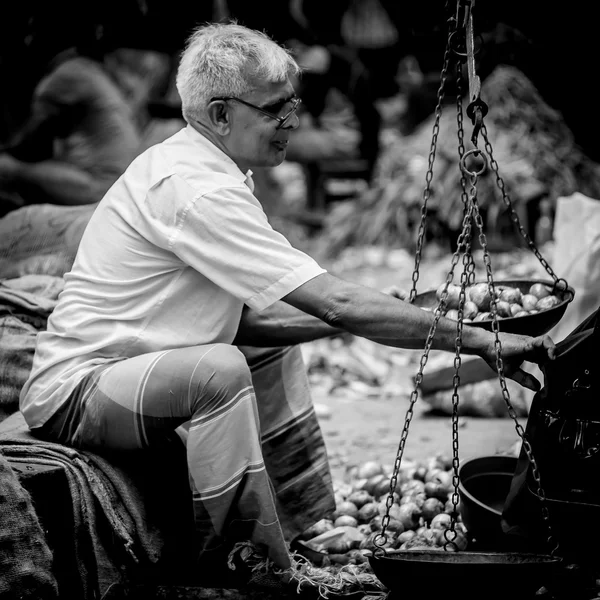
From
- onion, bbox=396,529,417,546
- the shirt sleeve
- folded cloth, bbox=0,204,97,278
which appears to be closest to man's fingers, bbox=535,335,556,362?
the shirt sleeve

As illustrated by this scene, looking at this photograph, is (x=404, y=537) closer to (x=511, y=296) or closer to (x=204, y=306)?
(x=511, y=296)

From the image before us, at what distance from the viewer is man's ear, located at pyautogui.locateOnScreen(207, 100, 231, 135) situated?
257 centimetres

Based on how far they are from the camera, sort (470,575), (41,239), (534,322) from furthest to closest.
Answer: (41,239), (534,322), (470,575)

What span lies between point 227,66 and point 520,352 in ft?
4.11

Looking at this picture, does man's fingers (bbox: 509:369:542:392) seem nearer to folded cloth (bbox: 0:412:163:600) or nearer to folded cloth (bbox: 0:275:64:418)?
folded cloth (bbox: 0:412:163:600)

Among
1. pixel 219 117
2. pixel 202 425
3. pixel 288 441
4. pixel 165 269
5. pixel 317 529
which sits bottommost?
pixel 317 529

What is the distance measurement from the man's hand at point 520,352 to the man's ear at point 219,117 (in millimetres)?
1076

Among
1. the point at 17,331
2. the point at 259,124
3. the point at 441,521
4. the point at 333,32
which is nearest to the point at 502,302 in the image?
the point at 441,521

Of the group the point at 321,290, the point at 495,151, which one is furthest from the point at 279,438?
the point at 495,151

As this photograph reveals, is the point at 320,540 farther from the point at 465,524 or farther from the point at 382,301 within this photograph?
the point at 382,301

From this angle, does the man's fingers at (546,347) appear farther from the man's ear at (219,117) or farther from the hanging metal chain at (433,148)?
the man's ear at (219,117)

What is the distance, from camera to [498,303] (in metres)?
2.63

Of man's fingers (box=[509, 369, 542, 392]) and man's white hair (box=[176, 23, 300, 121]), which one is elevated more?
man's white hair (box=[176, 23, 300, 121])

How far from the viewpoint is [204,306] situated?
253cm
